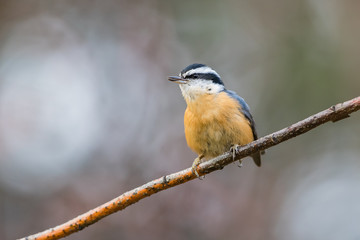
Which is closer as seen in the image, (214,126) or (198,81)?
(214,126)

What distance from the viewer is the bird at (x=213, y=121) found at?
3.90 meters

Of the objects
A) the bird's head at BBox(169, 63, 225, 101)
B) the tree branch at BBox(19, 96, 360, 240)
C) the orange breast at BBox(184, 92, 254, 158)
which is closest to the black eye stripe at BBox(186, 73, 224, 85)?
the bird's head at BBox(169, 63, 225, 101)

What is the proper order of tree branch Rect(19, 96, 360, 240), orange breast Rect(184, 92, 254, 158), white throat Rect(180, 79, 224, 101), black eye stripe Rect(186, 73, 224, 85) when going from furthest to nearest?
black eye stripe Rect(186, 73, 224, 85)
white throat Rect(180, 79, 224, 101)
orange breast Rect(184, 92, 254, 158)
tree branch Rect(19, 96, 360, 240)

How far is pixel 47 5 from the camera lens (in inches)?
340

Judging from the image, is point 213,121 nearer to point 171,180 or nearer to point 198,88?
point 198,88

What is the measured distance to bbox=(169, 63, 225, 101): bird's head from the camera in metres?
4.21

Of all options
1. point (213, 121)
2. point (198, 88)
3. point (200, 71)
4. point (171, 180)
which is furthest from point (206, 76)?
point (171, 180)

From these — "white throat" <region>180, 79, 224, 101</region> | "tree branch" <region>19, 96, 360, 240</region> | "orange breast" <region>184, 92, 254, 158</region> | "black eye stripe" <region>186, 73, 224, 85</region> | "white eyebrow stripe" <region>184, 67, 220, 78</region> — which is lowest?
"tree branch" <region>19, 96, 360, 240</region>

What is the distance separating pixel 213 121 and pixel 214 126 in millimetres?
48

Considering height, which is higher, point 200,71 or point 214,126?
point 200,71

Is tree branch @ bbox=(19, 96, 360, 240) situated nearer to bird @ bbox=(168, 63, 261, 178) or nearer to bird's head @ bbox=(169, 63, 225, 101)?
bird @ bbox=(168, 63, 261, 178)

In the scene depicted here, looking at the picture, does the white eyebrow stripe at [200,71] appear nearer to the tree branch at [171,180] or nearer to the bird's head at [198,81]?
the bird's head at [198,81]

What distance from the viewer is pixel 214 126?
390 centimetres

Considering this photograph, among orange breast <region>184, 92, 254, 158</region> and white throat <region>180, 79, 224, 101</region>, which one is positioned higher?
white throat <region>180, 79, 224, 101</region>
